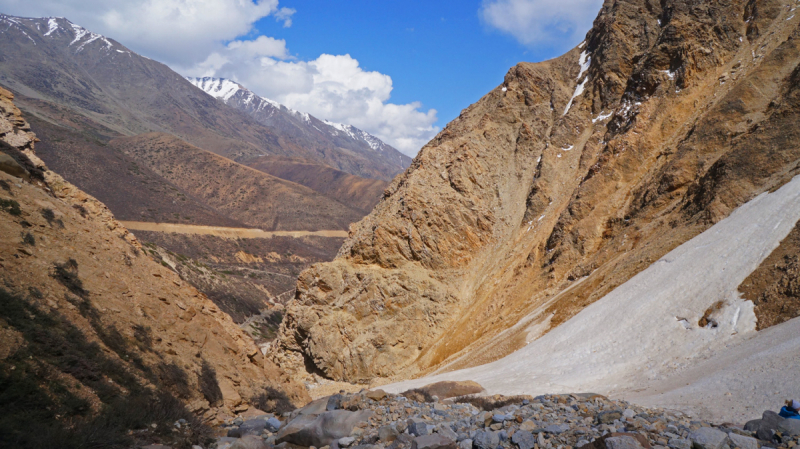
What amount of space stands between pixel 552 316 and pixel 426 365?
29.0 ft

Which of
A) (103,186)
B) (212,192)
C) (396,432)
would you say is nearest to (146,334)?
(396,432)

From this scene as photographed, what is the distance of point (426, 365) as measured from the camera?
27.7 meters

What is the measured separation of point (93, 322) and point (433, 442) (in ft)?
24.7

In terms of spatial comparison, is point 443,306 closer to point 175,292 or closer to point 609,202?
point 609,202

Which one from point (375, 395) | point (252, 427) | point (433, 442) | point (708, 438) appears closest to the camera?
point (708, 438)

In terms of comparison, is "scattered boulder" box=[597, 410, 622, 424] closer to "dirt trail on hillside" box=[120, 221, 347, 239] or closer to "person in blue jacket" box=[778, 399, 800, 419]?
"person in blue jacket" box=[778, 399, 800, 419]

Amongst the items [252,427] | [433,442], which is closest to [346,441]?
[433,442]

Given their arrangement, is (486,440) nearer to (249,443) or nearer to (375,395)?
(249,443)

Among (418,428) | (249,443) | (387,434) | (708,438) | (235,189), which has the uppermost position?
(235,189)

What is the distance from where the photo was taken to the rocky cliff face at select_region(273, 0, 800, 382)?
73.6 feet

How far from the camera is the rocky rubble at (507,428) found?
6.73 meters

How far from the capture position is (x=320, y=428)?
8.80 m

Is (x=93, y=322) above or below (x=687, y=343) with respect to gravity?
below

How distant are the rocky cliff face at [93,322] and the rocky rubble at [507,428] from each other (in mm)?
2017
